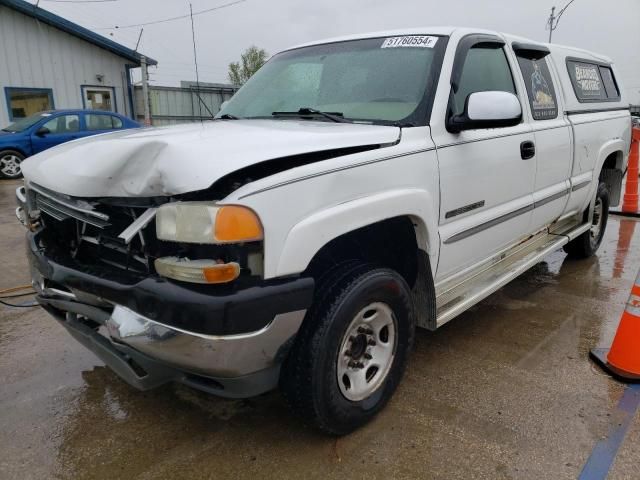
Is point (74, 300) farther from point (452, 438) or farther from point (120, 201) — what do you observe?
point (452, 438)

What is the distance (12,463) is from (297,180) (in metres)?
1.87

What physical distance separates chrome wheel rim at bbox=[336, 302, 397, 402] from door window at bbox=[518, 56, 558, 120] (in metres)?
2.04

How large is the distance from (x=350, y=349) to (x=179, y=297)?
95cm

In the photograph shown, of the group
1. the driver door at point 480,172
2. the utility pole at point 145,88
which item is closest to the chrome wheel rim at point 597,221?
the driver door at point 480,172

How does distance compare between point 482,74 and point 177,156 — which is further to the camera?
point 482,74

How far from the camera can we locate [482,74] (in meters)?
3.28

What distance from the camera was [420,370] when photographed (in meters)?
3.19

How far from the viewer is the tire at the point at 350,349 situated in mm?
2213

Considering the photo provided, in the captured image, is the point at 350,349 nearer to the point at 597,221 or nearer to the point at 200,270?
the point at 200,270

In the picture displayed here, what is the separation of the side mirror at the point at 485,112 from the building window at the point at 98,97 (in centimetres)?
1571

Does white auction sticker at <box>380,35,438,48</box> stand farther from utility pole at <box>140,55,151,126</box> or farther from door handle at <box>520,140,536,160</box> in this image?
utility pole at <box>140,55,151,126</box>

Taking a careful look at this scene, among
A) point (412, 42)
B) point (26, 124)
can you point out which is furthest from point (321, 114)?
point (26, 124)

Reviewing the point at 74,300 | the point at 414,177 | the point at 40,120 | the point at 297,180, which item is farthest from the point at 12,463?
the point at 40,120

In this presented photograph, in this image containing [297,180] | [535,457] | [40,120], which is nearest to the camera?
[297,180]
